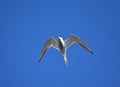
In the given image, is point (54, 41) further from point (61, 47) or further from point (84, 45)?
point (84, 45)

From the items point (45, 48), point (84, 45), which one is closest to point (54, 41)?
point (45, 48)

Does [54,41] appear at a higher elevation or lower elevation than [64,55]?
higher

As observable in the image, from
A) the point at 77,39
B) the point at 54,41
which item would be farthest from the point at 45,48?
the point at 77,39

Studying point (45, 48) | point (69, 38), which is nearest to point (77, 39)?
point (69, 38)

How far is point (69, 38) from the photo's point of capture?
448 inches

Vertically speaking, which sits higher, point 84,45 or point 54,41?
point 54,41

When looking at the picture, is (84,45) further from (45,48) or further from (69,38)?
(45,48)

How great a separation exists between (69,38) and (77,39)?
0.94 feet

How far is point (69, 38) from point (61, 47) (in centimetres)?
38

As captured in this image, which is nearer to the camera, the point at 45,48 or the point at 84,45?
the point at 84,45

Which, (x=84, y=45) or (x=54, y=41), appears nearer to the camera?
(x=84, y=45)

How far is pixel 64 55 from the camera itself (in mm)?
11211

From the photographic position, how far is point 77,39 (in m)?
11.2

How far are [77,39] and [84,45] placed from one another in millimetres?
522
